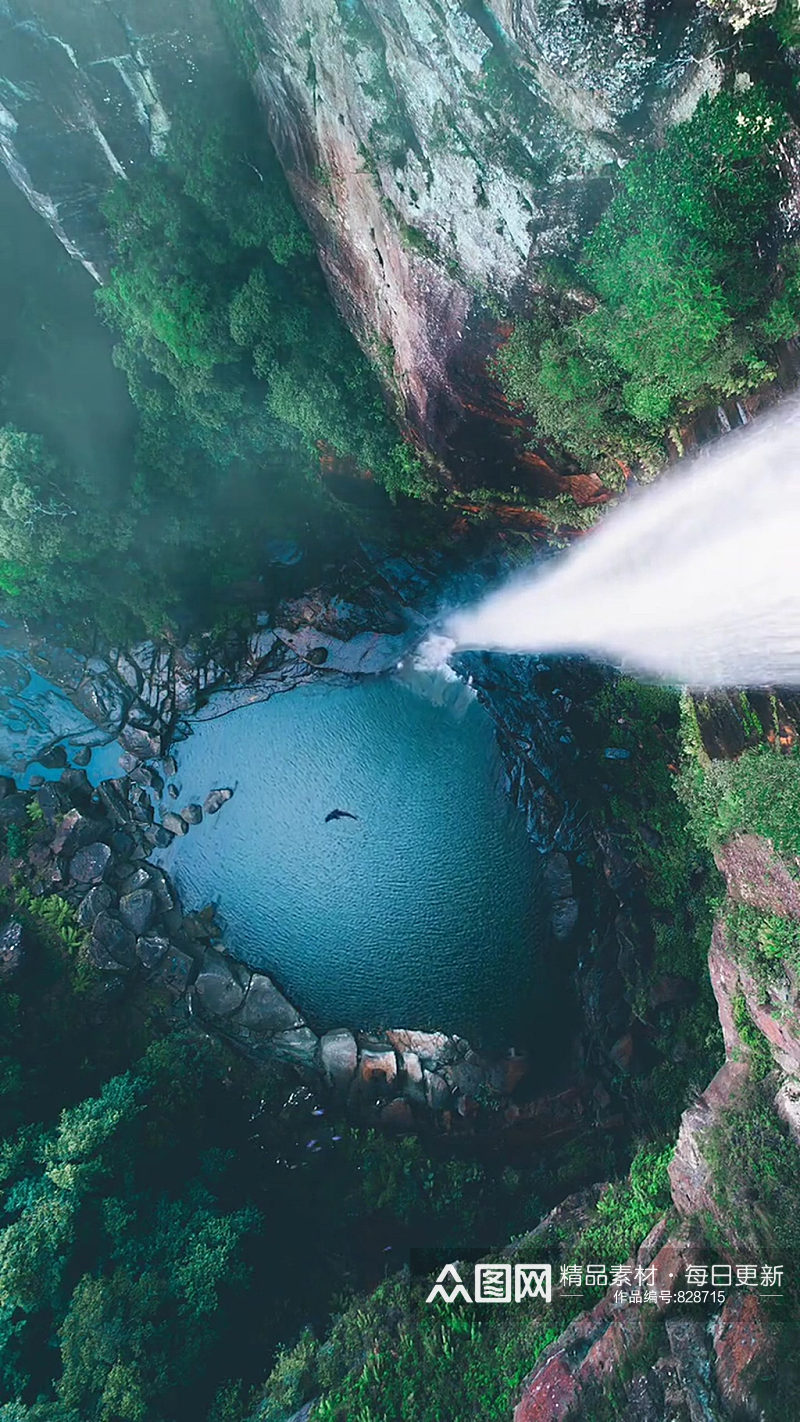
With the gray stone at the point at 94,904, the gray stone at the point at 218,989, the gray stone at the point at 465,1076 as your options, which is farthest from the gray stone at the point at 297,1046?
the gray stone at the point at 94,904

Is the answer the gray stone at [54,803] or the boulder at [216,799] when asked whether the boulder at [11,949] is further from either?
the boulder at [216,799]

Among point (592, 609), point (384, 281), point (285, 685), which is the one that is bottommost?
point (592, 609)

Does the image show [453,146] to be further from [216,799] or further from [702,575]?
[216,799]

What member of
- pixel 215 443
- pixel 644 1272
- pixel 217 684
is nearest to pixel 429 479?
pixel 215 443

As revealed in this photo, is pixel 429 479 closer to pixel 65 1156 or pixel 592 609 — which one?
pixel 592 609

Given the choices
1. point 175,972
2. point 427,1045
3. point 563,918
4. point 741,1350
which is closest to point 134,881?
point 175,972
